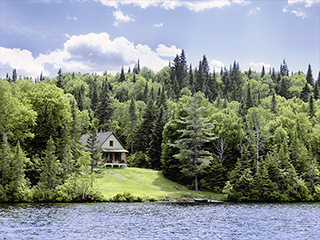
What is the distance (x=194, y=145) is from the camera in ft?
207

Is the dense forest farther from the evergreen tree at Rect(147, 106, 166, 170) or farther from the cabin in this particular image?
the cabin

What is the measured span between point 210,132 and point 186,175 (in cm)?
996

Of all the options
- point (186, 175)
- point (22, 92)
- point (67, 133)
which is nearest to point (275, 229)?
point (186, 175)

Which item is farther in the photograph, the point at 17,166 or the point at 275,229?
the point at 17,166

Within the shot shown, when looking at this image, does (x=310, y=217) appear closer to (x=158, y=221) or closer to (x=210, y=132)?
(x=158, y=221)

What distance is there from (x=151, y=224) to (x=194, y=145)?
34.1 metres

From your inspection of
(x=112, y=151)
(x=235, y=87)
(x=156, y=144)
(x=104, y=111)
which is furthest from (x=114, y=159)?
(x=235, y=87)

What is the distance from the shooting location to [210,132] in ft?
216

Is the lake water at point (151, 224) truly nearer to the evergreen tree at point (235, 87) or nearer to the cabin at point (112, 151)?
the cabin at point (112, 151)

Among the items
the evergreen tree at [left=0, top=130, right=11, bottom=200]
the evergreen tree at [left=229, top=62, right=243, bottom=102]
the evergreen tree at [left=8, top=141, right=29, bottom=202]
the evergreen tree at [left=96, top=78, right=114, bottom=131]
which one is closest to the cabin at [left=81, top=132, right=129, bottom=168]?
the evergreen tree at [left=8, top=141, right=29, bottom=202]

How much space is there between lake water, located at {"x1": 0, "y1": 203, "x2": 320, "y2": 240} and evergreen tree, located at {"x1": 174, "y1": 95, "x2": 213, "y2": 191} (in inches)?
901

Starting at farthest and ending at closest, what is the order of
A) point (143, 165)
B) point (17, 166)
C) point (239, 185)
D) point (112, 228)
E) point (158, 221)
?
point (143, 165) → point (239, 185) → point (17, 166) → point (158, 221) → point (112, 228)

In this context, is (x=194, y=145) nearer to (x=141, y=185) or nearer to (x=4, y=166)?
(x=141, y=185)

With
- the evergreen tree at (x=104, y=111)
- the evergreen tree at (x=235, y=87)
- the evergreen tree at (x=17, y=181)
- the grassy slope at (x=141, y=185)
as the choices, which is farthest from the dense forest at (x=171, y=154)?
the evergreen tree at (x=235, y=87)
